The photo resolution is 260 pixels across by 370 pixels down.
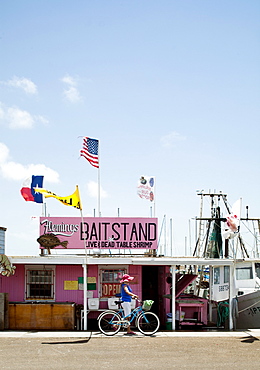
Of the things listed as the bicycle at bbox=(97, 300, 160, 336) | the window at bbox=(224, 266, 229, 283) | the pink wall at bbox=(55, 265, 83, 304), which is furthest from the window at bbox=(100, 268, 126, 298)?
A: the window at bbox=(224, 266, 229, 283)

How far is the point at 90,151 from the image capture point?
71.2ft

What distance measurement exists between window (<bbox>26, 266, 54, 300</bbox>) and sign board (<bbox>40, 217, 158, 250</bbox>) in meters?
1.27

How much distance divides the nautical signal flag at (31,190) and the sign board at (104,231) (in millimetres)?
1085

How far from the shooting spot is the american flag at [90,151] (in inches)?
849

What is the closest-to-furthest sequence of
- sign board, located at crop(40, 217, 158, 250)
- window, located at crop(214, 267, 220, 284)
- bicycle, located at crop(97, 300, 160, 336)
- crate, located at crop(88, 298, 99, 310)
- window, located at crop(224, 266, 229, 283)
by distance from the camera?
bicycle, located at crop(97, 300, 160, 336) → crate, located at crop(88, 298, 99, 310) → sign board, located at crop(40, 217, 158, 250) → window, located at crop(224, 266, 229, 283) → window, located at crop(214, 267, 220, 284)

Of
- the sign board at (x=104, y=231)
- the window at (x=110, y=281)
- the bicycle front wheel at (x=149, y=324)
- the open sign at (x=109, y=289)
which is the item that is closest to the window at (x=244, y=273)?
the sign board at (x=104, y=231)

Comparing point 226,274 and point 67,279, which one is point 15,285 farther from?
point 226,274

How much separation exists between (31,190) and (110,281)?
4.47 meters

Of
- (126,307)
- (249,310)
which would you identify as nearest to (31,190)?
(126,307)

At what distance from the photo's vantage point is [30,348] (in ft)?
42.8

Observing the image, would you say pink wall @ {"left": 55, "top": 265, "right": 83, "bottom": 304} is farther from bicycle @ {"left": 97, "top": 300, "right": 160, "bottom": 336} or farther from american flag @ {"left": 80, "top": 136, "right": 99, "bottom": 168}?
american flag @ {"left": 80, "top": 136, "right": 99, "bottom": 168}

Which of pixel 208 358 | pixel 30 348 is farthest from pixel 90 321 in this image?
pixel 208 358

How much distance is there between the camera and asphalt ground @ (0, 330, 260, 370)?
11219mm

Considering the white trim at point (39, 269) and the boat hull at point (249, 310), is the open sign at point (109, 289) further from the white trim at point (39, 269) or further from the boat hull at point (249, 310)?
the boat hull at point (249, 310)
